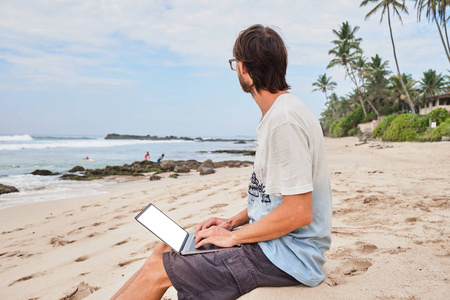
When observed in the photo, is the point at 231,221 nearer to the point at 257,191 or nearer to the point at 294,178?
the point at 257,191

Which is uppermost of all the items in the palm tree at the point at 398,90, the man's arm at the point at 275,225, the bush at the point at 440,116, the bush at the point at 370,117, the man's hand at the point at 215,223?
the palm tree at the point at 398,90

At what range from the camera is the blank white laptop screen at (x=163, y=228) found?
1647mm

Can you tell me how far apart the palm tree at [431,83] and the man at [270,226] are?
184 ft

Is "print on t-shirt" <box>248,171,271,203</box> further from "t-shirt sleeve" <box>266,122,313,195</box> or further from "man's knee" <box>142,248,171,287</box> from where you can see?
"man's knee" <box>142,248,171,287</box>

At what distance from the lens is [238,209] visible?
474cm

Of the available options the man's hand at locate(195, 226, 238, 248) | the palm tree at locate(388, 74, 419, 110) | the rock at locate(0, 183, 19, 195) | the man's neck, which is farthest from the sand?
the palm tree at locate(388, 74, 419, 110)

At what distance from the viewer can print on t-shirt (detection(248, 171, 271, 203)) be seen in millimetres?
1628

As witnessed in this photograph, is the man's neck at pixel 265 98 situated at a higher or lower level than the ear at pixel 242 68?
lower

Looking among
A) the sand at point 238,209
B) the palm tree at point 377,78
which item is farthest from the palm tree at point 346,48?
the sand at point 238,209

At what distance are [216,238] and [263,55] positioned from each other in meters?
1.01

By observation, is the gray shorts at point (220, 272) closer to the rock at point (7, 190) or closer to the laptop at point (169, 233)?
the laptop at point (169, 233)

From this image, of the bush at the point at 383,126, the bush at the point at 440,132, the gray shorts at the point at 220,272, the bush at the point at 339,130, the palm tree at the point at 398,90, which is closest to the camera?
the gray shorts at the point at 220,272

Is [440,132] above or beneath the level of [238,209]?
above

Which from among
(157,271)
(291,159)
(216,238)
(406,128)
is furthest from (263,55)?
(406,128)
